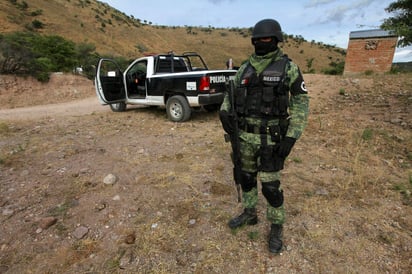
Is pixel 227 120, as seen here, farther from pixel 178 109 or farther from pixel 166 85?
pixel 166 85

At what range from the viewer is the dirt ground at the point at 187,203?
2.05 metres

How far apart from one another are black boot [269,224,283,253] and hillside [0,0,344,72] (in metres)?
27.3

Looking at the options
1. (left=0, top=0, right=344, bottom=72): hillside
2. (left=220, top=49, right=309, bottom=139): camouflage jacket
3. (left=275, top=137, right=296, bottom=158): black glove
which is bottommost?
(left=275, top=137, right=296, bottom=158): black glove

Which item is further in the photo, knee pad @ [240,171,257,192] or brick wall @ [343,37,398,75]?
brick wall @ [343,37,398,75]

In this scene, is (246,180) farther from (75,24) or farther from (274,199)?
(75,24)

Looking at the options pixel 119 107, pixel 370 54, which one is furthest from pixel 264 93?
pixel 370 54

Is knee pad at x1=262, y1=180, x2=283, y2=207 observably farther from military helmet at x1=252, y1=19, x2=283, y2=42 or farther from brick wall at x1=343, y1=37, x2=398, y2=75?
brick wall at x1=343, y1=37, x2=398, y2=75

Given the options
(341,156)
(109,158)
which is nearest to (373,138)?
(341,156)

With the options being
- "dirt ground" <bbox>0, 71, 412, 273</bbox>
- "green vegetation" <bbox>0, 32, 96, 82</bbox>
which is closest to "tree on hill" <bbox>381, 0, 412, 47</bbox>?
"dirt ground" <bbox>0, 71, 412, 273</bbox>

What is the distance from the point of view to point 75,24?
102 ft

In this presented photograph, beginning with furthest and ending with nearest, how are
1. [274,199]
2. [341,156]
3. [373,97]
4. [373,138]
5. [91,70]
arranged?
[91,70], [373,97], [373,138], [341,156], [274,199]

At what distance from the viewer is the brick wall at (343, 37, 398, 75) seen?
12.8 meters

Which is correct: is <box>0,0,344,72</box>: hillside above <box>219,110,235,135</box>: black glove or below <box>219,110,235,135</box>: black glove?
above

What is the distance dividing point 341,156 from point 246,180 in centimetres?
243
